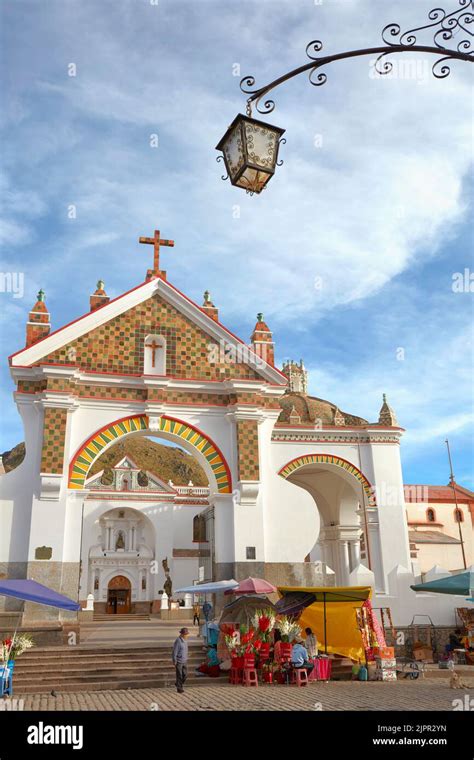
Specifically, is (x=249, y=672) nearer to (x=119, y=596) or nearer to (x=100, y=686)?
(x=100, y=686)

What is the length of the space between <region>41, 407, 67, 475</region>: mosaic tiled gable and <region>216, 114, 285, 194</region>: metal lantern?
11257mm

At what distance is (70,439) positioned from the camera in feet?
57.1

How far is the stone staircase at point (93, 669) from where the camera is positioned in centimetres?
1272

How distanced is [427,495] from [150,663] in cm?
3966

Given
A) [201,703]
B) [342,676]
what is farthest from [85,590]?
[201,703]

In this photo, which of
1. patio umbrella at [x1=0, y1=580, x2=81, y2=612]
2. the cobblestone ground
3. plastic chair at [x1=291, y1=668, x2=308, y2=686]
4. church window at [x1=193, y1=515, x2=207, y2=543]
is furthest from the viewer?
church window at [x1=193, y1=515, x2=207, y2=543]

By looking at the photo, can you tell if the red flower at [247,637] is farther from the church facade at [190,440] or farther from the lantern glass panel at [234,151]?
the lantern glass panel at [234,151]

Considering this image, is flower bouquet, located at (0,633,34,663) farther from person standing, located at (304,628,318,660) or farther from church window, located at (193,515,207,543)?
church window, located at (193,515,207,543)

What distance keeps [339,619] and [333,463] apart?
740 cm

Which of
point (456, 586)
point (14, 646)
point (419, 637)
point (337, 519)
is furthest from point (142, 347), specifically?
point (337, 519)

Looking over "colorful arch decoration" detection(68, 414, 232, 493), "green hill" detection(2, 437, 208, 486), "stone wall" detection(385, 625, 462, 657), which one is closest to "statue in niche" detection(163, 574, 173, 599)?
"colorful arch decoration" detection(68, 414, 232, 493)

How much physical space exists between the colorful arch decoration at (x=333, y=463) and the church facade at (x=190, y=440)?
0.04m

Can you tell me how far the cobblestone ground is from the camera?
10.4 meters
